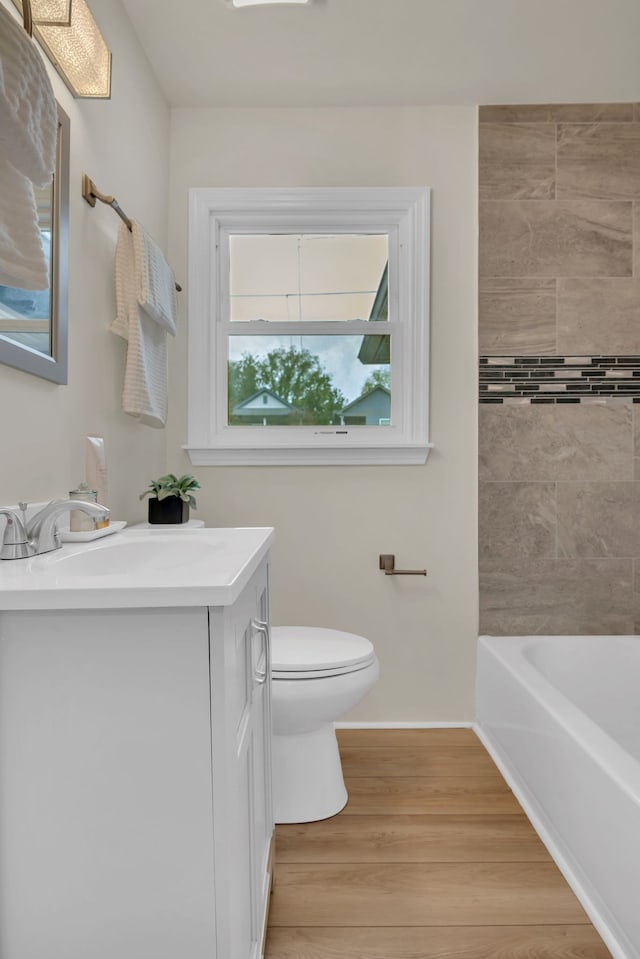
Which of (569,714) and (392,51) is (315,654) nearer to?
(569,714)

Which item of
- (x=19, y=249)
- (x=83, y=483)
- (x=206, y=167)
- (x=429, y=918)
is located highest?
(x=206, y=167)

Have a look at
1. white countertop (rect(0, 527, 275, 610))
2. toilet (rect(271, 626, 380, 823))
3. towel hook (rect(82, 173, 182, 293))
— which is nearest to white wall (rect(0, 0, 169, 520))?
towel hook (rect(82, 173, 182, 293))

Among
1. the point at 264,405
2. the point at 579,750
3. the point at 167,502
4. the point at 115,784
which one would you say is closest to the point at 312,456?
the point at 264,405

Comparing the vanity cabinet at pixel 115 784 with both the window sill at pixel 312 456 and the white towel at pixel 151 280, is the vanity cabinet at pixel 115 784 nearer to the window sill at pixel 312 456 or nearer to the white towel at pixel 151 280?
the white towel at pixel 151 280

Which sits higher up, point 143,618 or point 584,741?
point 143,618

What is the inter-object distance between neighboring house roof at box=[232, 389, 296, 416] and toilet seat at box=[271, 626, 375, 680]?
88 centimetres

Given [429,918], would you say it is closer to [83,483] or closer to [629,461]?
[83,483]

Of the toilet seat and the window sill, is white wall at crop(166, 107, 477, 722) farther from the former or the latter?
the toilet seat

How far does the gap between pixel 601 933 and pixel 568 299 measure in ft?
6.49

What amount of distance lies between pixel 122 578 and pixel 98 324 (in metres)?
1.14

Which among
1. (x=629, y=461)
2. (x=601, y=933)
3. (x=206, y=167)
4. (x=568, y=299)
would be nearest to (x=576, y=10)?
(x=568, y=299)

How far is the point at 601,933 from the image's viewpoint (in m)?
1.37

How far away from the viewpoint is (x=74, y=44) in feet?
4.81

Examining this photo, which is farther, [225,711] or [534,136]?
[534,136]
